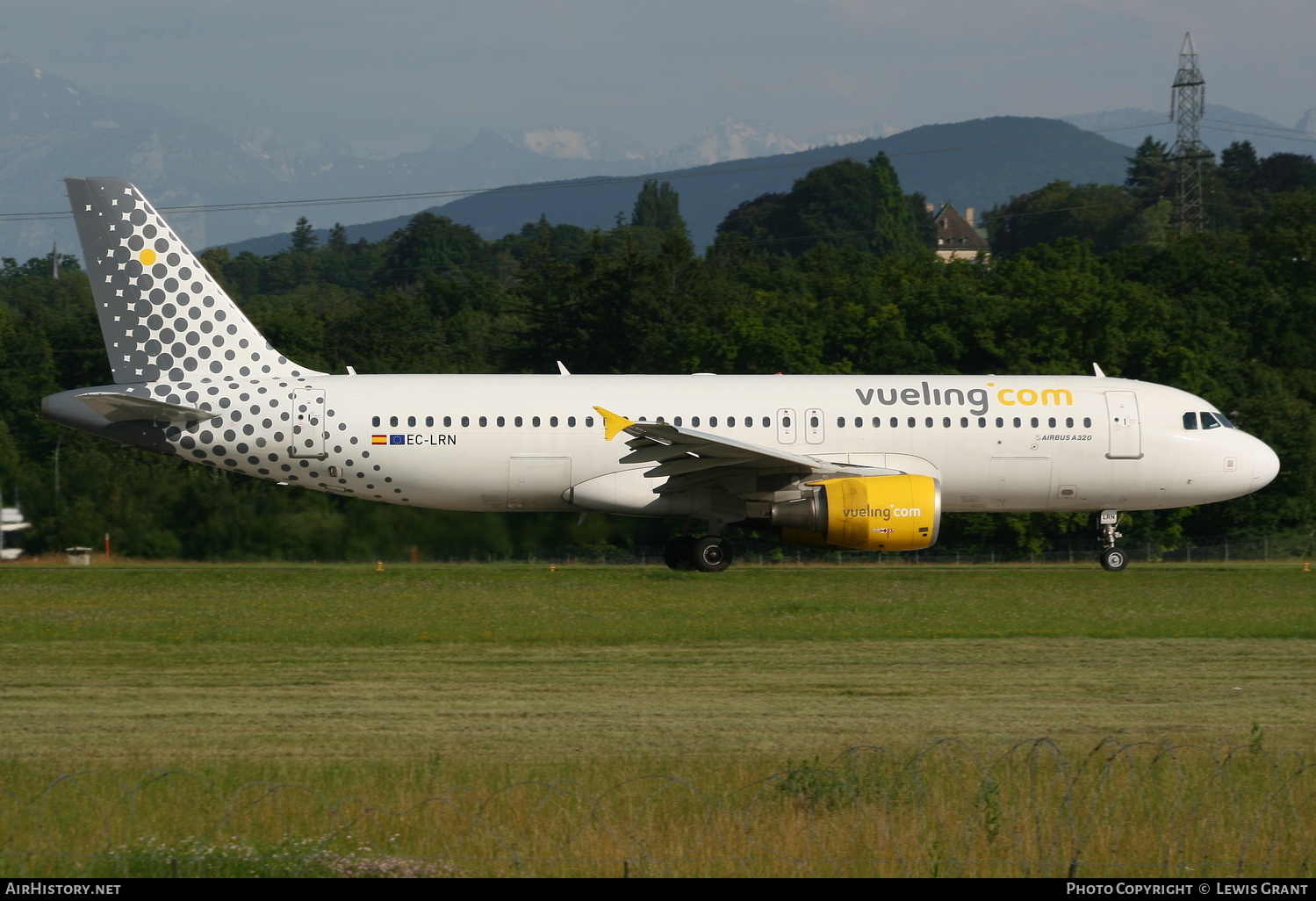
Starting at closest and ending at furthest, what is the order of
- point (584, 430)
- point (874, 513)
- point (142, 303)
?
point (874, 513) < point (142, 303) < point (584, 430)

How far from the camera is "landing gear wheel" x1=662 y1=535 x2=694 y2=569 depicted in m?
23.9

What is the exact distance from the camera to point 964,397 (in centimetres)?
2428

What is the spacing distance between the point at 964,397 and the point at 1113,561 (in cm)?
406

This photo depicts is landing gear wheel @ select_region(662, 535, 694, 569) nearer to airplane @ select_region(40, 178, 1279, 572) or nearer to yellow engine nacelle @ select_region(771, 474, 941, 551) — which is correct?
airplane @ select_region(40, 178, 1279, 572)

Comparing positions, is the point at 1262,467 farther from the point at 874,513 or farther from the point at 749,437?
the point at 749,437

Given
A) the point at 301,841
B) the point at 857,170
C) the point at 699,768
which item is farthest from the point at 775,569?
the point at 857,170

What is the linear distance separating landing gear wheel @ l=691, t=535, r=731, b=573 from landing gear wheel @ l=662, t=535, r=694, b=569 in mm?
171

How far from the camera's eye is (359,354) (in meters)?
52.5

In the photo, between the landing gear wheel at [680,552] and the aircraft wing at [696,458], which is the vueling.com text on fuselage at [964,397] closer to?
the aircraft wing at [696,458]

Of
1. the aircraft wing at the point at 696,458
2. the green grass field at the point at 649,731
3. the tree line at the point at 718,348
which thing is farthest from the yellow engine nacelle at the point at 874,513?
the tree line at the point at 718,348

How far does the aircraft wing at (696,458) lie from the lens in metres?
21.2

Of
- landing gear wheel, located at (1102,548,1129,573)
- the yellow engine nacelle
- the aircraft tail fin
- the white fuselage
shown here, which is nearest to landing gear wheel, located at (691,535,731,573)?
the white fuselage

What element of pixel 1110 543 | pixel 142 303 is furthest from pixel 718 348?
pixel 142 303

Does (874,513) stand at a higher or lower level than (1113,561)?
higher
